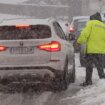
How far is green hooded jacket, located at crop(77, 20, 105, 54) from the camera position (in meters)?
11.0

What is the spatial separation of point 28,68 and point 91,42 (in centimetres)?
189

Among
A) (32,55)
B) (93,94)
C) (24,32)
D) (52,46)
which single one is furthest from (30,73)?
(93,94)

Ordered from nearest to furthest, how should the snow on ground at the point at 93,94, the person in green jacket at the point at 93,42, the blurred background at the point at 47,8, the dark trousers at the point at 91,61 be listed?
the snow on ground at the point at 93,94, the person in green jacket at the point at 93,42, the dark trousers at the point at 91,61, the blurred background at the point at 47,8

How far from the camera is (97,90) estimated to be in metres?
9.89

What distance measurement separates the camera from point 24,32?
10211 millimetres

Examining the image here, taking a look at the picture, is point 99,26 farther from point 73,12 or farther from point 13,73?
point 73,12

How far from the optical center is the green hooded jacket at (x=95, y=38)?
11.0 meters

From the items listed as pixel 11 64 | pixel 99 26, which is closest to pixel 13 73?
pixel 11 64

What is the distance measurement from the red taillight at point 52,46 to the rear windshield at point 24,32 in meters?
0.25

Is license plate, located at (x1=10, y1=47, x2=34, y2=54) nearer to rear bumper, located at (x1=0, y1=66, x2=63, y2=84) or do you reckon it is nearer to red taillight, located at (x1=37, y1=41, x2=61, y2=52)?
red taillight, located at (x1=37, y1=41, x2=61, y2=52)

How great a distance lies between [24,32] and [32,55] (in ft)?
2.08

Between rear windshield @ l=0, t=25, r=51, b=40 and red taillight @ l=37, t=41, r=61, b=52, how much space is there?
0.25 metres

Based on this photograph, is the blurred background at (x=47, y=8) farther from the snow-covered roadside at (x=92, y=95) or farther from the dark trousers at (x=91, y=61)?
the snow-covered roadside at (x=92, y=95)

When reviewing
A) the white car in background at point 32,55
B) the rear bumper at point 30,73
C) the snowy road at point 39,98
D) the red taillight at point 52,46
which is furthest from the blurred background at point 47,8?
the rear bumper at point 30,73
